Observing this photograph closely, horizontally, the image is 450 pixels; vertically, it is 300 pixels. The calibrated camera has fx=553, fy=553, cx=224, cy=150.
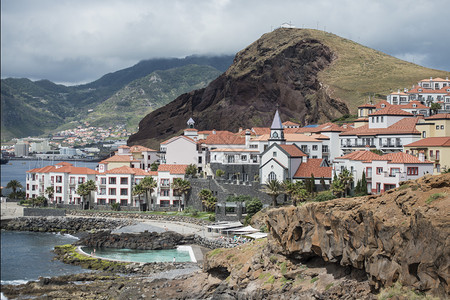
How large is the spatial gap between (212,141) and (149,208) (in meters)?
18.0

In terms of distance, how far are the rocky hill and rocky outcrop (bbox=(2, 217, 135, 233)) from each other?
68.1 meters

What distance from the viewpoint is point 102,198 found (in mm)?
92812

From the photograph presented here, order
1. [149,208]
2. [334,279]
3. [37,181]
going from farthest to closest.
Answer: [37,181] < [149,208] < [334,279]

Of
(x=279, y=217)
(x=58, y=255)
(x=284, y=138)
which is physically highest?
(x=284, y=138)

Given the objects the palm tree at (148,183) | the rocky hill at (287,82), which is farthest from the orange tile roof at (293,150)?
the rocky hill at (287,82)

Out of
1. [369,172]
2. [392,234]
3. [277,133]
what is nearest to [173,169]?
[277,133]

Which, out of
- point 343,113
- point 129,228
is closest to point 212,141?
point 129,228

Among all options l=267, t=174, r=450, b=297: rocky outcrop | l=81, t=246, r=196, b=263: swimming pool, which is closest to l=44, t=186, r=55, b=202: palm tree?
l=81, t=246, r=196, b=263: swimming pool

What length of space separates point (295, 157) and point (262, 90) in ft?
294

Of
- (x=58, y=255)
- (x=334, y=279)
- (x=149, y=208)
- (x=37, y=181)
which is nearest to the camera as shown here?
(x=334, y=279)

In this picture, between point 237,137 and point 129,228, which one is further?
point 237,137

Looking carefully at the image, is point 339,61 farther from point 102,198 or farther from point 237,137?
point 102,198

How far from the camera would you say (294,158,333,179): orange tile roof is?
73.4 meters

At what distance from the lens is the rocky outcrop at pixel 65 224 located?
8044cm
